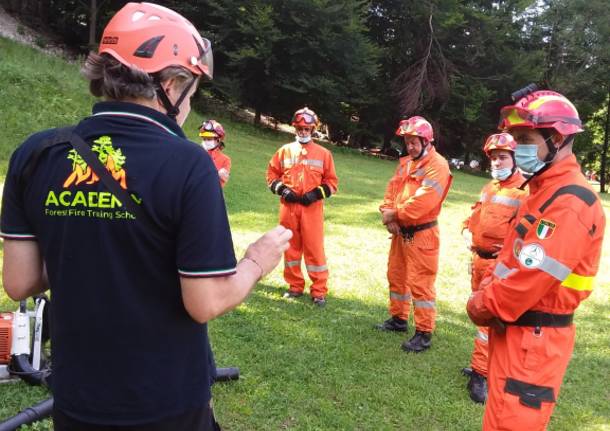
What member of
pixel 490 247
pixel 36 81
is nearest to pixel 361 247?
pixel 490 247

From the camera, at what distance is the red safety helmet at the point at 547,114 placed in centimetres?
277

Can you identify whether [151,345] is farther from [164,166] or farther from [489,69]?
[489,69]

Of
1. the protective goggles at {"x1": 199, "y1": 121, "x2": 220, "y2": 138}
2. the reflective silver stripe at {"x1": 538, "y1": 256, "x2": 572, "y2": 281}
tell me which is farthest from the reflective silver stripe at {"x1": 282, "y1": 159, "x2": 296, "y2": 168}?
the reflective silver stripe at {"x1": 538, "y1": 256, "x2": 572, "y2": 281}

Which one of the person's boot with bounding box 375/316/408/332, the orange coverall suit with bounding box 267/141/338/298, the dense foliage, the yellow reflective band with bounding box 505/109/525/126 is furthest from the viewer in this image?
the dense foliage

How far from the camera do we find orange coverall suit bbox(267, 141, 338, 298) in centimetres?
667

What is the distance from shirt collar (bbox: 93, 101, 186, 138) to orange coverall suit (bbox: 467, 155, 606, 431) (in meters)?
1.97

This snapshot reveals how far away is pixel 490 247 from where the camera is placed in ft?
15.2

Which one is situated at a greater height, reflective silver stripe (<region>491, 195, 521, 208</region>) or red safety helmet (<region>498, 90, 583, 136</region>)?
red safety helmet (<region>498, 90, 583, 136</region>)

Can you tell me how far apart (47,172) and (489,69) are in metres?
36.9

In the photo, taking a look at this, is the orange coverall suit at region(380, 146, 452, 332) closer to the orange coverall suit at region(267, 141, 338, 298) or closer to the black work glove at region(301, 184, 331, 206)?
the black work glove at region(301, 184, 331, 206)

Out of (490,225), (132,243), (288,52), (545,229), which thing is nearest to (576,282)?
(545,229)

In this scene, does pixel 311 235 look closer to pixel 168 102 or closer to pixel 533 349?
pixel 533 349

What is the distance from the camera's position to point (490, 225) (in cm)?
462

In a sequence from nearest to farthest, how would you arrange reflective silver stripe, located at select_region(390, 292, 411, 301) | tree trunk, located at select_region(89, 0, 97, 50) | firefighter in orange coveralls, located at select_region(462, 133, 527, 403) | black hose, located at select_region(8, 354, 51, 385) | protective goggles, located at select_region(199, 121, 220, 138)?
black hose, located at select_region(8, 354, 51, 385), firefighter in orange coveralls, located at select_region(462, 133, 527, 403), reflective silver stripe, located at select_region(390, 292, 411, 301), protective goggles, located at select_region(199, 121, 220, 138), tree trunk, located at select_region(89, 0, 97, 50)
